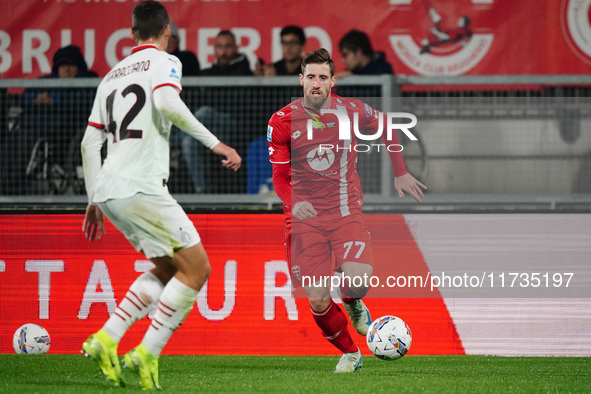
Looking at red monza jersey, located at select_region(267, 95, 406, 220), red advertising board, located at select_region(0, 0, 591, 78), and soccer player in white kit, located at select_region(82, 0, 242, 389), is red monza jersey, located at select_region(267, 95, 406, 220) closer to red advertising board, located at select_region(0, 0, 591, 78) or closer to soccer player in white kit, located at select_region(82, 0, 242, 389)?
soccer player in white kit, located at select_region(82, 0, 242, 389)

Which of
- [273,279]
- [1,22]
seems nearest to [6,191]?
[1,22]

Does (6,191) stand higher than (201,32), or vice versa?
(201,32)

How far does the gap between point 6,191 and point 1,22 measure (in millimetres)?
1856

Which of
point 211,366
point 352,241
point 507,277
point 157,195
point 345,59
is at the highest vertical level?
point 345,59

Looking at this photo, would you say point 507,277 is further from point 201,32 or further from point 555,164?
point 201,32

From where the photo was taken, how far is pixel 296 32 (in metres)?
8.75

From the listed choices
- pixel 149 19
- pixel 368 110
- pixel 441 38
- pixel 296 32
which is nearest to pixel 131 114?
pixel 149 19

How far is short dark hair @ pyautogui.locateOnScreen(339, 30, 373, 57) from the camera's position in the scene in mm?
8820

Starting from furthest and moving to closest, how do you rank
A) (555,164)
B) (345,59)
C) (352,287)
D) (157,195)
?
(345,59) < (555,164) < (352,287) < (157,195)

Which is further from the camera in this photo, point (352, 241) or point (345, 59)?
point (345, 59)

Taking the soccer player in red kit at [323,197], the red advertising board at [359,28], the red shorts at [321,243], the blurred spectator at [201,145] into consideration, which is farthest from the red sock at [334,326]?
the red advertising board at [359,28]

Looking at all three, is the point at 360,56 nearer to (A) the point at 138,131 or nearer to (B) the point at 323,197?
(B) the point at 323,197

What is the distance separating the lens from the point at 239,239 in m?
8.04

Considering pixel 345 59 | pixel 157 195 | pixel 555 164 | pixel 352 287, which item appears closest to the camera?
pixel 157 195
